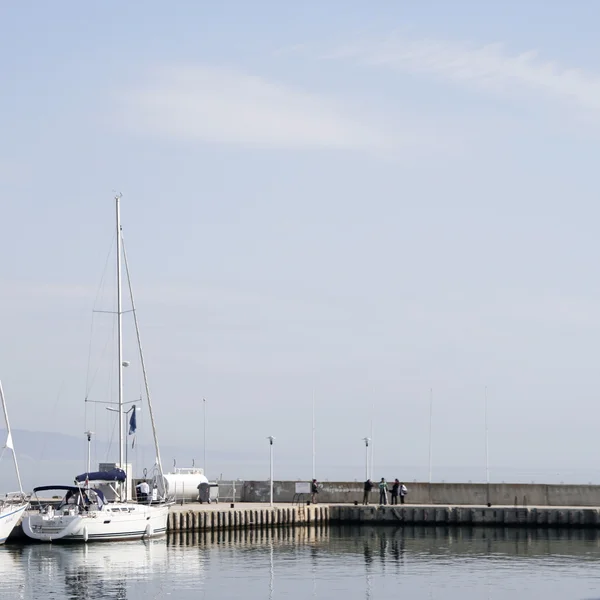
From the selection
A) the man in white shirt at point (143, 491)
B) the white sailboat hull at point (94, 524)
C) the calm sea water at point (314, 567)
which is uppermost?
the man in white shirt at point (143, 491)

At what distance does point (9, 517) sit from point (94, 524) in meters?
3.87

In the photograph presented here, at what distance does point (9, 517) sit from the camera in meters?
58.2

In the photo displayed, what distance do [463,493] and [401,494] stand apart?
12.2 ft

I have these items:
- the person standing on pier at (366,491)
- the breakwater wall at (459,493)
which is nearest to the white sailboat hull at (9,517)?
the breakwater wall at (459,493)

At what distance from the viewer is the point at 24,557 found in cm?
5441

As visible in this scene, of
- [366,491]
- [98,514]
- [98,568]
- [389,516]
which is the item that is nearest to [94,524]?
[98,514]

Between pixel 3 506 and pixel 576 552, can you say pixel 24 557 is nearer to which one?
pixel 3 506

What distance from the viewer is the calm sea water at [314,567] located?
46344 mm

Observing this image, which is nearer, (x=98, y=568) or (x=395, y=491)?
(x=98, y=568)

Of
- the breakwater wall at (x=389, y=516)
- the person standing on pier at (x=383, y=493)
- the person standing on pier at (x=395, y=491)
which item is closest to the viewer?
the breakwater wall at (x=389, y=516)

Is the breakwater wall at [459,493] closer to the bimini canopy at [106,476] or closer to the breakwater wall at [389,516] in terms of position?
the breakwater wall at [389,516]

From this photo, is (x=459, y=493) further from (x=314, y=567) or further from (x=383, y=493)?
(x=314, y=567)

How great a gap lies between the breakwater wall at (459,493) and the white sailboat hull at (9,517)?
20.5 meters

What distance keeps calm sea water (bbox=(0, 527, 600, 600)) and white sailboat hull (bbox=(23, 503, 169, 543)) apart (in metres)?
0.55
